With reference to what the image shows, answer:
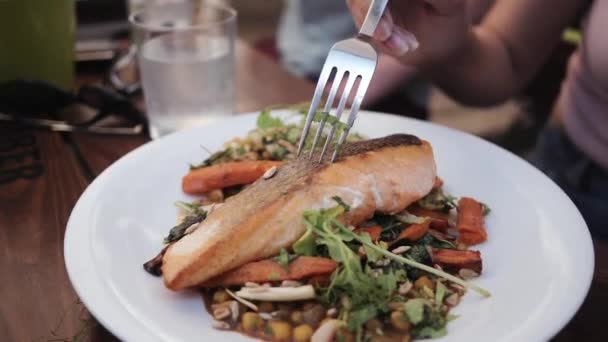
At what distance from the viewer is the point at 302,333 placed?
1066 millimetres

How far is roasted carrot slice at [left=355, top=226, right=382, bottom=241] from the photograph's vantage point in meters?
1.31

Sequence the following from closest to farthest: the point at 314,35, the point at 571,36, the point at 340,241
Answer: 1. the point at 340,241
2. the point at 571,36
3. the point at 314,35

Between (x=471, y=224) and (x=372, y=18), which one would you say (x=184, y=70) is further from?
(x=471, y=224)

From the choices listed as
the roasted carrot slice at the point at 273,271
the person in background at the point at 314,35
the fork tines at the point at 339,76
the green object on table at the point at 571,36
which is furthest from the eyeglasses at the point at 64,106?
the green object on table at the point at 571,36

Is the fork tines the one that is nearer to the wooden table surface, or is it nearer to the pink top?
the wooden table surface

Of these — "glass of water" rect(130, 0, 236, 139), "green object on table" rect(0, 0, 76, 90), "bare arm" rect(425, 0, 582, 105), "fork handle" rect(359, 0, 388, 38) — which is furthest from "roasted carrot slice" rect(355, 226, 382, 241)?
"green object on table" rect(0, 0, 76, 90)

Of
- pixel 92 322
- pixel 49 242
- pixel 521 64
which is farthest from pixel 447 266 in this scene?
pixel 521 64

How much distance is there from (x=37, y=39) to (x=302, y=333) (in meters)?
1.64

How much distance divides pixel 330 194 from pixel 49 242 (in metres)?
0.71

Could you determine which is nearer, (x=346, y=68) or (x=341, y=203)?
(x=341, y=203)

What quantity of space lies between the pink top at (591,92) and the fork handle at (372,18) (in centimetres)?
100

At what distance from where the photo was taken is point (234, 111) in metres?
2.26

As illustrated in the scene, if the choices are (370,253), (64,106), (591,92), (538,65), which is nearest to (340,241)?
(370,253)

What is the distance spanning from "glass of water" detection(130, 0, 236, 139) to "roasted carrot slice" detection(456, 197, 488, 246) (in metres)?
1.02
